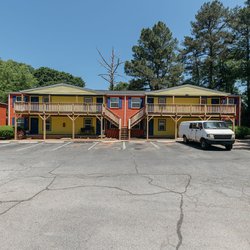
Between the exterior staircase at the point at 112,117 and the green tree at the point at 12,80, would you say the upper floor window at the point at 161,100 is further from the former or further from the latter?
the green tree at the point at 12,80

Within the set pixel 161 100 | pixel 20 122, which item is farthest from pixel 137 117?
pixel 20 122

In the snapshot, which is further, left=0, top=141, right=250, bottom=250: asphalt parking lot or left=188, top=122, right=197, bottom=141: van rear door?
left=188, top=122, right=197, bottom=141: van rear door

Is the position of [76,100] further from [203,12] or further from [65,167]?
[203,12]

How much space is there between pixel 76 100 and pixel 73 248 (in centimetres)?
2554

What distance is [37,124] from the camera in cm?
2862

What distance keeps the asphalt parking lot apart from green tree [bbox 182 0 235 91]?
36.4 meters

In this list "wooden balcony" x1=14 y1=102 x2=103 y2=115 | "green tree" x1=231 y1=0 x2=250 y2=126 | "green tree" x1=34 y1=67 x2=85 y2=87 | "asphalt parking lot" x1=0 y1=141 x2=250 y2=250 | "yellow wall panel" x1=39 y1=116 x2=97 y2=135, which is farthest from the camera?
"green tree" x1=34 y1=67 x2=85 y2=87

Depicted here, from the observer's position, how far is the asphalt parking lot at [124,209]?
3703 millimetres

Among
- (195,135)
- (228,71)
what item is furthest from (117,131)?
(228,71)

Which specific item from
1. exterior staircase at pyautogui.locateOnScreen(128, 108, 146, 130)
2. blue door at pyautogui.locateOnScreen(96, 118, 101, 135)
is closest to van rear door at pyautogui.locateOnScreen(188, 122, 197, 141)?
exterior staircase at pyautogui.locateOnScreen(128, 108, 146, 130)

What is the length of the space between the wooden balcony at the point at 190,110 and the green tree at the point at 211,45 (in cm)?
1599

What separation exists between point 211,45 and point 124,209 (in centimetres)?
4271

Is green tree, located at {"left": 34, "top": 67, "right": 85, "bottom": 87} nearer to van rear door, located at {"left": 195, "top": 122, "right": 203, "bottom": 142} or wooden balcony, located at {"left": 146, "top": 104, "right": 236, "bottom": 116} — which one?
wooden balcony, located at {"left": 146, "top": 104, "right": 236, "bottom": 116}

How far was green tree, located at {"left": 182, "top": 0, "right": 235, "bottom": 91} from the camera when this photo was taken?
1617 inches
